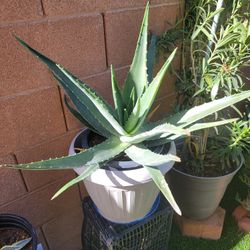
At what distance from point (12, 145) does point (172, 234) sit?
966 mm

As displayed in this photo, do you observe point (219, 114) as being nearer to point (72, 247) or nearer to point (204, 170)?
point (204, 170)

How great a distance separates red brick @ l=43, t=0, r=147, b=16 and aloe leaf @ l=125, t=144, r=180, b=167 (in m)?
0.48

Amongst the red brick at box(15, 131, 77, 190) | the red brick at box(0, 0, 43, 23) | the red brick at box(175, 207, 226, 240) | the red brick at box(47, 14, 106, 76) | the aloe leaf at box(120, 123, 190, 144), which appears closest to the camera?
the aloe leaf at box(120, 123, 190, 144)

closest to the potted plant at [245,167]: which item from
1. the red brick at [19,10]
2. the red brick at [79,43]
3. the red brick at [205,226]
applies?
the red brick at [205,226]

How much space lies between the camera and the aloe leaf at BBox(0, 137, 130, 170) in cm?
70

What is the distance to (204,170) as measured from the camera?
1.34m

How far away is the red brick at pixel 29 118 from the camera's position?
906 millimetres

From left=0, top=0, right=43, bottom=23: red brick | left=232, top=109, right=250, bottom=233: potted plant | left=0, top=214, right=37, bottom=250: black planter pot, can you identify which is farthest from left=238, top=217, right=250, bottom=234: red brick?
left=0, top=0, right=43, bottom=23: red brick

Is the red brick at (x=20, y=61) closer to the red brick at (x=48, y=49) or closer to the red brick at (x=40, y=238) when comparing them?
the red brick at (x=48, y=49)

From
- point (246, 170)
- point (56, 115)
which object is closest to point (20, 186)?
point (56, 115)

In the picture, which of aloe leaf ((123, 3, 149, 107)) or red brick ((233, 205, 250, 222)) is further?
red brick ((233, 205, 250, 222))

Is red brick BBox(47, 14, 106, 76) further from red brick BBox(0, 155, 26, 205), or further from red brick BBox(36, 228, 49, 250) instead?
red brick BBox(36, 228, 49, 250)

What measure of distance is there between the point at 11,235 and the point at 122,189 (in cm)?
44

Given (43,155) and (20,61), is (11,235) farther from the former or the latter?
(20,61)
